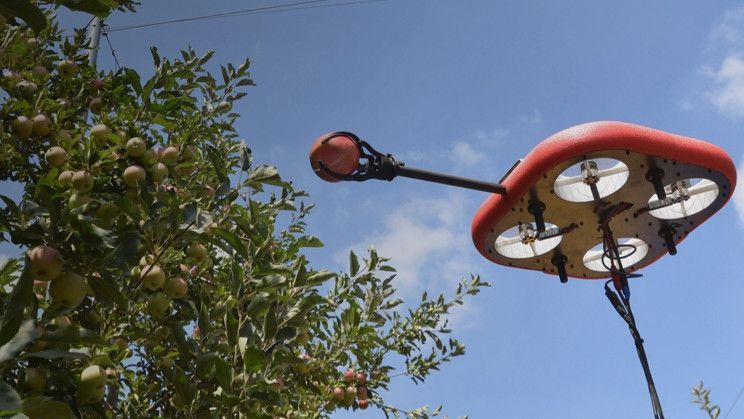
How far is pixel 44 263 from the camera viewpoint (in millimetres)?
1685

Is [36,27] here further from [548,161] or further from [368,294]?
[368,294]

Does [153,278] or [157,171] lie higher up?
[157,171]

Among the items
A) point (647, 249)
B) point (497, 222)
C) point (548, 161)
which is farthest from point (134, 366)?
point (647, 249)

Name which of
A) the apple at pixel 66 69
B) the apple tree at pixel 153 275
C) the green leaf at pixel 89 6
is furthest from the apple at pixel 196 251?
the apple at pixel 66 69

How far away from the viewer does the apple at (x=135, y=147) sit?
7.65ft

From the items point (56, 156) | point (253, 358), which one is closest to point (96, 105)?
point (56, 156)

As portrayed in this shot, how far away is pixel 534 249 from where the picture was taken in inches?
126

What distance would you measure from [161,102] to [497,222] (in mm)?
1665

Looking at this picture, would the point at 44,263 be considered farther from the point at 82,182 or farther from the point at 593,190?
the point at 593,190

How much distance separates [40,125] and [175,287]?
99 centimetres

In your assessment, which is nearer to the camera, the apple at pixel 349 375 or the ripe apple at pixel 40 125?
the ripe apple at pixel 40 125

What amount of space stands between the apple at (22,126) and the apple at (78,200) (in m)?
0.61

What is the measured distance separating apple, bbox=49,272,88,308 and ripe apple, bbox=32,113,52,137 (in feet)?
3.61

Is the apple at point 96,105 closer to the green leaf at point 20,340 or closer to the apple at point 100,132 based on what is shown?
the apple at point 100,132
